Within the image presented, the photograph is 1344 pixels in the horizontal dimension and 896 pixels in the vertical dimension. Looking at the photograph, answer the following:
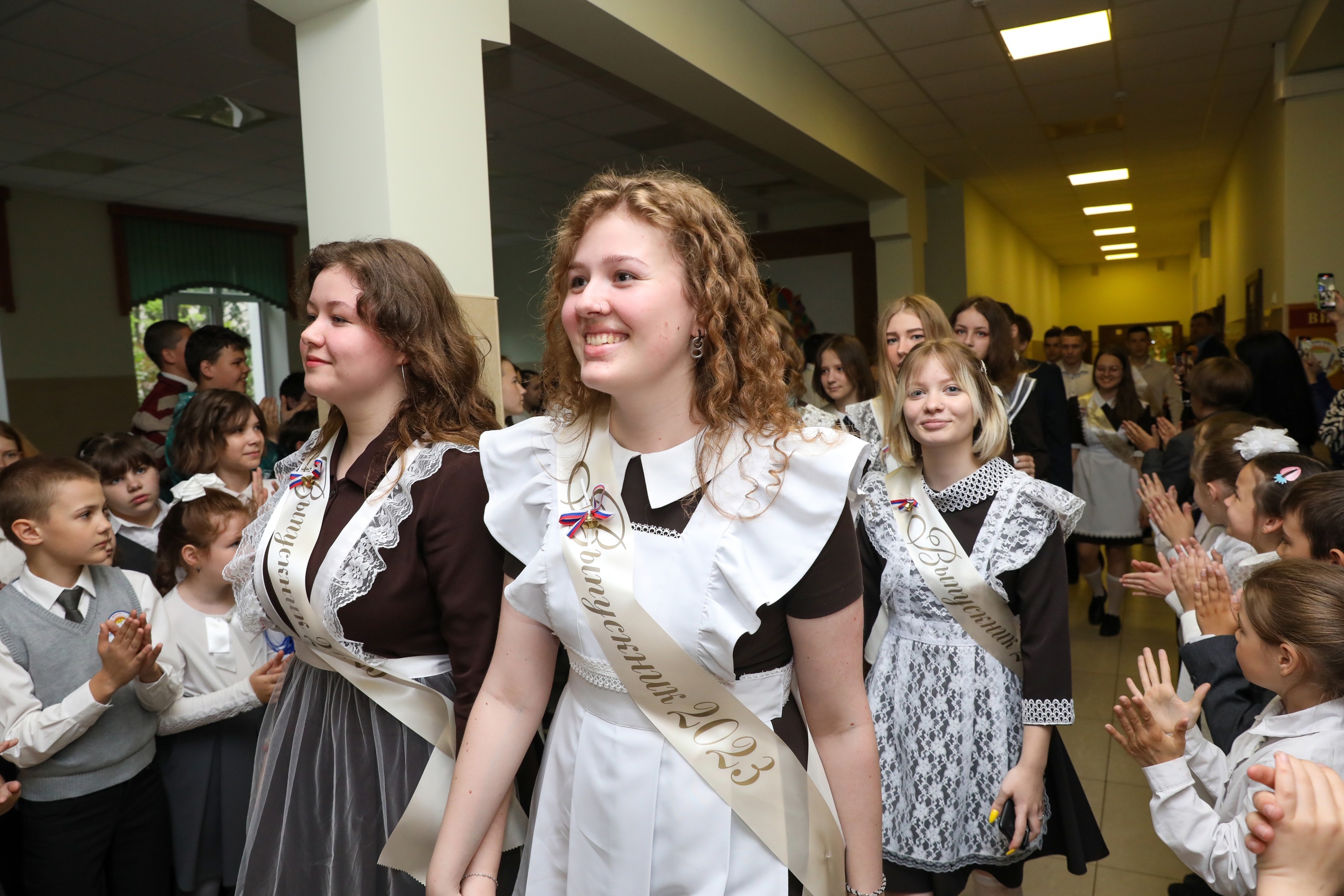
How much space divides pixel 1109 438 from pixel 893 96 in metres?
2.75

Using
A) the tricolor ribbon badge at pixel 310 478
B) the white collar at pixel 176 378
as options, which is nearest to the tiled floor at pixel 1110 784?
the tricolor ribbon badge at pixel 310 478

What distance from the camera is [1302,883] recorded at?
3.57ft

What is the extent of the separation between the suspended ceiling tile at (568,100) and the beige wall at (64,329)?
4348 mm

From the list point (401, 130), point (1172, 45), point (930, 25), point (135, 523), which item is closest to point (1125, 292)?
point (1172, 45)

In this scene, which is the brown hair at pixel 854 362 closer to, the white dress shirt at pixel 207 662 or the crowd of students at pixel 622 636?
the crowd of students at pixel 622 636

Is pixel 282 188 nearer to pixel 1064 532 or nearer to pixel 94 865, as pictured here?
pixel 94 865

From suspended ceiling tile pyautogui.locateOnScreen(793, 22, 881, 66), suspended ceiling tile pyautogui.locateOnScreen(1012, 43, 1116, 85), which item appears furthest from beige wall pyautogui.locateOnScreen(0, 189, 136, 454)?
suspended ceiling tile pyautogui.locateOnScreen(1012, 43, 1116, 85)

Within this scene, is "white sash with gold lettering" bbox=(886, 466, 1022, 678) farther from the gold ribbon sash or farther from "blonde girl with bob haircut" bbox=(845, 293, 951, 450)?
the gold ribbon sash

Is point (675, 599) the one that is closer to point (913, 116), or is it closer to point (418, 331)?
point (418, 331)

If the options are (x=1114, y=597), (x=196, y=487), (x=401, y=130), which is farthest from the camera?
(x=1114, y=597)

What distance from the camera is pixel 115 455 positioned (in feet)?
8.38

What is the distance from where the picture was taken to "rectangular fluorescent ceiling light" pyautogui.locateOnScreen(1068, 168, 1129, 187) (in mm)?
8734

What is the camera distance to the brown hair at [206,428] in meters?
2.68

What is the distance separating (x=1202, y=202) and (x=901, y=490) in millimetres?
11060
